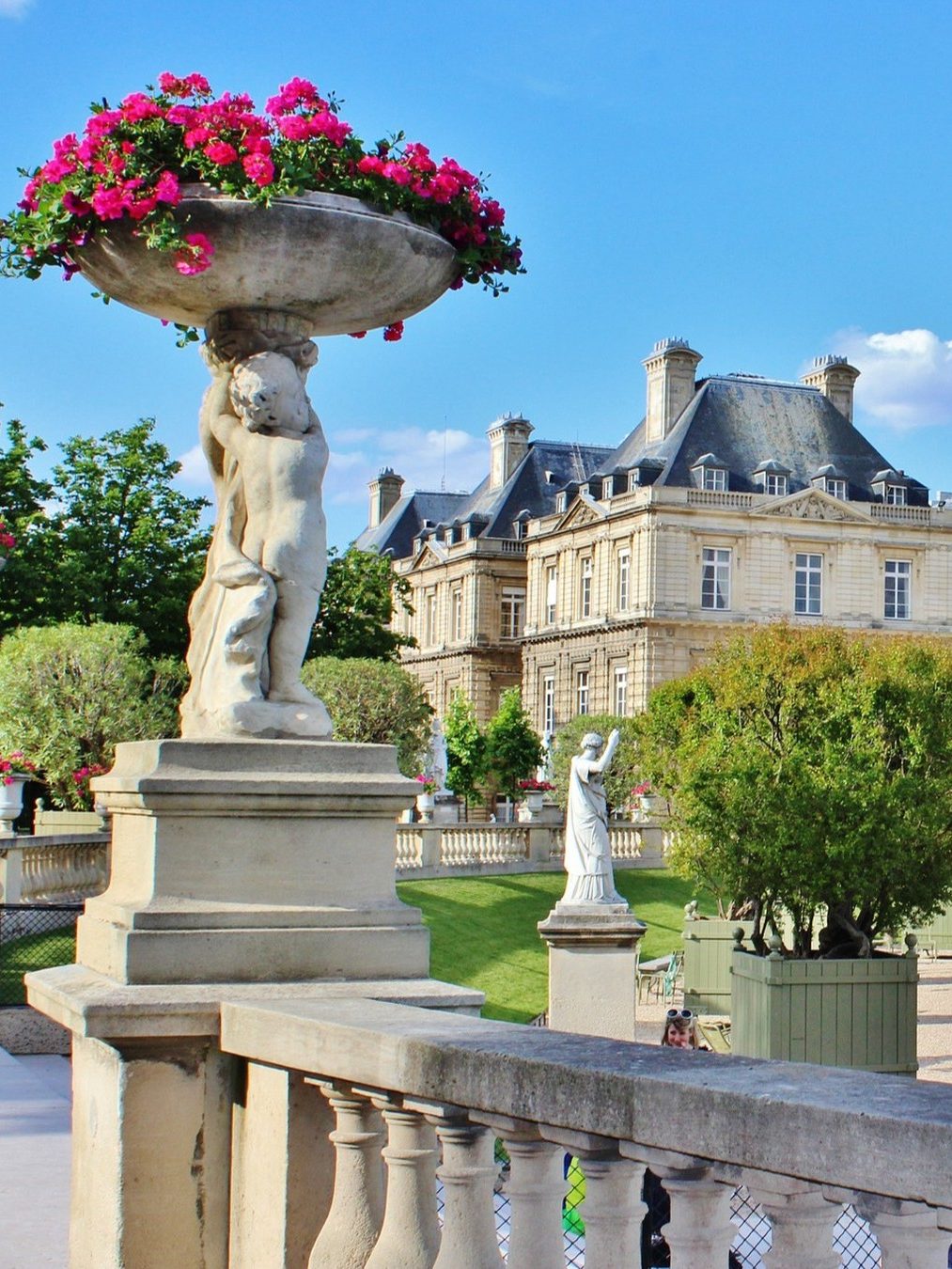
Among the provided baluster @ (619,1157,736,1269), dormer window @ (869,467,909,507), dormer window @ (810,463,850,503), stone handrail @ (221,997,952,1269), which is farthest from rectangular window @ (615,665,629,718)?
baluster @ (619,1157,736,1269)

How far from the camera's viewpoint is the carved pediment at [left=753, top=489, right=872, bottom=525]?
211 ft

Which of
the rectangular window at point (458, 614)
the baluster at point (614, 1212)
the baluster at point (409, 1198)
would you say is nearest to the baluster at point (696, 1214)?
the baluster at point (614, 1212)

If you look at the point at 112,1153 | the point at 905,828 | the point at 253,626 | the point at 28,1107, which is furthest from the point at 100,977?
the point at 905,828

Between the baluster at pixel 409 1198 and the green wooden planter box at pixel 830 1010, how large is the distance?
17.9 meters

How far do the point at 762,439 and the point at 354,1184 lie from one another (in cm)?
6361

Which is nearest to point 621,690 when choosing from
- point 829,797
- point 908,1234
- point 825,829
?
point 829,797

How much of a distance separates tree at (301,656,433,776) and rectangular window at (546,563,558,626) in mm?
28541

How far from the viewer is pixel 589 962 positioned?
19.3m

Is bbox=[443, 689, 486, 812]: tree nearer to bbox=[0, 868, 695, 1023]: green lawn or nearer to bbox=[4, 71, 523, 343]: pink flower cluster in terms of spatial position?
bbox=[0, 868, 695, 1023]: green lawn

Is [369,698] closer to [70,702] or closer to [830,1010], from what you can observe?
[70,702]

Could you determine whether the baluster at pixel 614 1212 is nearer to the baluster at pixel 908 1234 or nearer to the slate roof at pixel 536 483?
the baluster at pixel 908 1234

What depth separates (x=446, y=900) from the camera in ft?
113

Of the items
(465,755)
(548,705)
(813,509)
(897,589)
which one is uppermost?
(813,509)

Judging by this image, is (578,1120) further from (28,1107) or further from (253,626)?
(28,1107)
